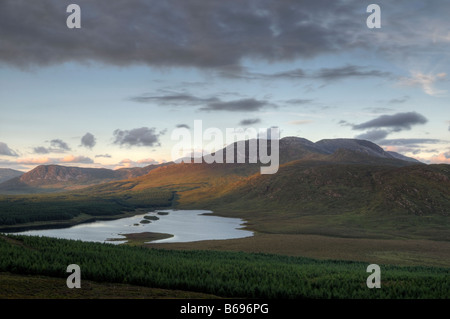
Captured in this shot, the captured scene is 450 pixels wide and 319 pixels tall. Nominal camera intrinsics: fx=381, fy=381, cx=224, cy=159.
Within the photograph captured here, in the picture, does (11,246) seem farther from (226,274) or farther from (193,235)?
(193,235)

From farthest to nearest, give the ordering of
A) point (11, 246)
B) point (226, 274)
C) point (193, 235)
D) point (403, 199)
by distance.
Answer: point (403, 199) < point (193, 235) < point (11, 246) < point (226, 274)

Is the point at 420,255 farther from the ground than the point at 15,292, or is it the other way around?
the point at 15,292

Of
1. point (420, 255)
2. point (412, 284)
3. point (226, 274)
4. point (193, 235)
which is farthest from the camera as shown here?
point (193, 235)
